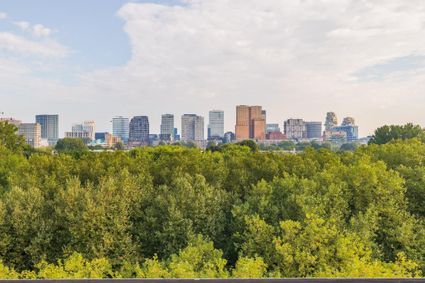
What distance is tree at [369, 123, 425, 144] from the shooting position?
75125 millimetres

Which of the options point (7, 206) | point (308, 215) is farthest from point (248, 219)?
point (7, 206)

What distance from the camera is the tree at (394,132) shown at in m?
75.1

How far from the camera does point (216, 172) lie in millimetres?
21000

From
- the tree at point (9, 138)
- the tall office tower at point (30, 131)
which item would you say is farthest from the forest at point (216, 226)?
the tall office tower at point (30, 131)

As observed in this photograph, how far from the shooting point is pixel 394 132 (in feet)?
251

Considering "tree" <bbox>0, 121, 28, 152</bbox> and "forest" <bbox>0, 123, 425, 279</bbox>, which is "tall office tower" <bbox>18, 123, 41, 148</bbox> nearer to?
"tree" <bbox>0, 121, 28, 152</bbox>

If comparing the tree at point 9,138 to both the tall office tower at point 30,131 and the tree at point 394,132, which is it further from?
the tall office tower at point 30,131

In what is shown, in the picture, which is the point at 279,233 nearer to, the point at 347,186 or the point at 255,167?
the point at 347,186

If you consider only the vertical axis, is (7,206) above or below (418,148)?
→ below

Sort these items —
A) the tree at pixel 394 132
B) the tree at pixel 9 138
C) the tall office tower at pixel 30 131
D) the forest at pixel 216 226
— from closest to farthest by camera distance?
the forest at pixel 216 226
the tree at pixel 9 138
the tree at pixel 394 132
the tall office tower at pixel 30 131

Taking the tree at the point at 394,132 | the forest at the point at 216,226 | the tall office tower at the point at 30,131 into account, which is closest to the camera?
the forest at the point at 216,226

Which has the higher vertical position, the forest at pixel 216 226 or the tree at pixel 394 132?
the tree at pixel 394 132

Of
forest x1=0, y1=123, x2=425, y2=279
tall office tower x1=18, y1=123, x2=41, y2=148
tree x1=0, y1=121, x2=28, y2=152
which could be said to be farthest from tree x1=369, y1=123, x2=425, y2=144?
tall office tower x1=18, y1=123, x2=41, y2=148

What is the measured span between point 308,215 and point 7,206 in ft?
40.2
